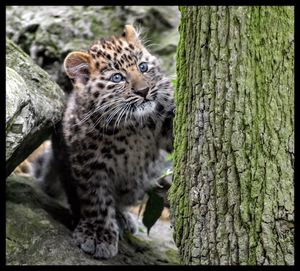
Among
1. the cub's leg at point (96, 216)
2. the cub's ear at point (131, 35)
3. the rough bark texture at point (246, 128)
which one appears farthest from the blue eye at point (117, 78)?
the rough bark texture at point (246, 128)

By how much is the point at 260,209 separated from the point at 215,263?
1.57ft

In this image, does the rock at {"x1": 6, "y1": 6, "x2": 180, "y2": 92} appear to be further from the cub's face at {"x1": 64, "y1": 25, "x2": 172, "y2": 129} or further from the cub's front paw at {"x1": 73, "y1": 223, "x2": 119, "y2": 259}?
the cub's front paw at {"x1": 73, "y1": 223, "x2": 119, "y2": 259}

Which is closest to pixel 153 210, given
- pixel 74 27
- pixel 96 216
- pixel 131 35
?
pixel 96 216

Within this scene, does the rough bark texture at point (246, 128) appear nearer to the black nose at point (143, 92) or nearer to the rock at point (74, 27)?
the black nose at point (143, 92)

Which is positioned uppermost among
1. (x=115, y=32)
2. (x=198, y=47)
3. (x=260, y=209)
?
(x=115, y=32)

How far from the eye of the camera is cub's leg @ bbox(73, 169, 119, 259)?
5965 millimetres

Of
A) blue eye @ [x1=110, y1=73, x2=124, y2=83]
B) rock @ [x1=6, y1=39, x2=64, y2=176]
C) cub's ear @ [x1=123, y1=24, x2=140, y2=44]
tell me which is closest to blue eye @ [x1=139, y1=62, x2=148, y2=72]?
blue eye @ [x1=110, y1=73, x2=124, y2=83]

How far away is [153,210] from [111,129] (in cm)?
101

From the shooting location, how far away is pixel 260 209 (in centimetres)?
372

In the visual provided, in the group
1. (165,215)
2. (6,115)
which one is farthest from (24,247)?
(165,215)

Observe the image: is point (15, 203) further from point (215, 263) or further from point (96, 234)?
point (215, 263)

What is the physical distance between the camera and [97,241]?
19.7 ft

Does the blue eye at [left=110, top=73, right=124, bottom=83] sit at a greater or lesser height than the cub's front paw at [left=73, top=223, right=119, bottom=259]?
greater

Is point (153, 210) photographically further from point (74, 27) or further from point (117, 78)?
point (74, 27)
